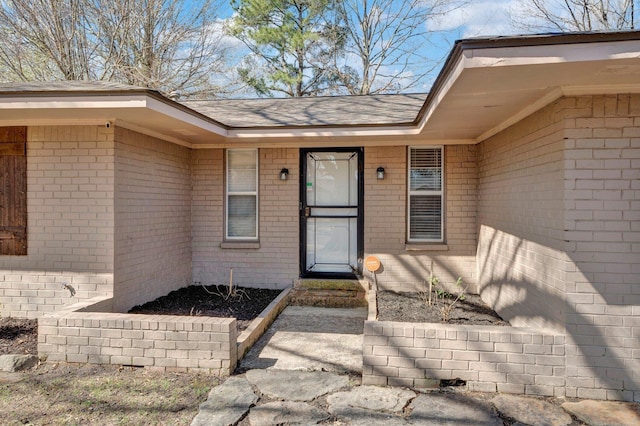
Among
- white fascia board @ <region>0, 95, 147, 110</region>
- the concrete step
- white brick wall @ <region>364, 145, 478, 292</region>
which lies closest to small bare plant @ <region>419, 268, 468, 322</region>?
white brick wall @ <region>364, 145, 478, 292</region>

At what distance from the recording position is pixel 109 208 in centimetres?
487

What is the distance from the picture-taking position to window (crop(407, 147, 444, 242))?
21.3 feet

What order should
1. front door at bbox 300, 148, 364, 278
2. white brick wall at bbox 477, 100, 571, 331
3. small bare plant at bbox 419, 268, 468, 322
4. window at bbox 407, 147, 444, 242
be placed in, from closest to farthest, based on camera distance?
white brick wall at bbox 477, 100, 571, 331, small bare plant at bbox 419, 268, 468, 322, window at bbox 407, 147, 444, 242, front door at bbox 300, 148, 364, 278

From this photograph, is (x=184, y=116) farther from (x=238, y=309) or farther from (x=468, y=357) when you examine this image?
(x=468, y=357)

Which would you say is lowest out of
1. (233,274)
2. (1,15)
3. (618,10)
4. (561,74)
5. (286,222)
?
(233,274)

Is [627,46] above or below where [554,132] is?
above

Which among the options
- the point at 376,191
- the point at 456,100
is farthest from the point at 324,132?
the point at 456,100

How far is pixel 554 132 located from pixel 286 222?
13.7 feet

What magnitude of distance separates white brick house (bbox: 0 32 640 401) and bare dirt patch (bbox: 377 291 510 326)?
0.23m

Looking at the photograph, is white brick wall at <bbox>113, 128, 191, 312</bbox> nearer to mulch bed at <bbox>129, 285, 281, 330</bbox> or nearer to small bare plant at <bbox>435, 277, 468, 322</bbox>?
mulch bed at <bbox>129, 285, 281, 330</bbox>

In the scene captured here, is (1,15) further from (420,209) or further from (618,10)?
(618,10)

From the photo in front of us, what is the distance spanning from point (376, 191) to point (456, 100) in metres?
2.84

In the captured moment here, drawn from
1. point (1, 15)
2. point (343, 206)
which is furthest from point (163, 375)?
point (1, 15)

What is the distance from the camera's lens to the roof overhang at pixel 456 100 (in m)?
2.72
